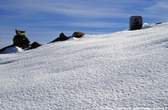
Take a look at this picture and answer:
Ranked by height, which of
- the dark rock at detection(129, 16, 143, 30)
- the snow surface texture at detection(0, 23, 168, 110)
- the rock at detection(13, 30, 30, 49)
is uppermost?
the dark rock at detection(129, 16, 143, 30)

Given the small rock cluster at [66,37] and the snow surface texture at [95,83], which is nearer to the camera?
the snow surface texture at [95,83]

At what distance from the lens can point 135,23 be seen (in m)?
18.8

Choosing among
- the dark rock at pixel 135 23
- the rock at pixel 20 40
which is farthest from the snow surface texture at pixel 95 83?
the rock at pixel 20 40

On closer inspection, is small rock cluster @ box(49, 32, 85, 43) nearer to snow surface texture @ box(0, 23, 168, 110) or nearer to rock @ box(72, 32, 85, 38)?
rock @ box(72, 32, 85, 38)

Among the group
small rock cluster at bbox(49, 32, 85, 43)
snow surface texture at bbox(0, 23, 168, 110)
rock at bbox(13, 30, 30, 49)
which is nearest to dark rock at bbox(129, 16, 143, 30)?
small rock cluster at bbox(49, 32, 85, 43)

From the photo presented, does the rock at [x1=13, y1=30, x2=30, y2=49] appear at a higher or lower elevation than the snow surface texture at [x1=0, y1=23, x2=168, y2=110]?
higher

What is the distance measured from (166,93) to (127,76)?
128cm

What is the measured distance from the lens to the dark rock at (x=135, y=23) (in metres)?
18.6

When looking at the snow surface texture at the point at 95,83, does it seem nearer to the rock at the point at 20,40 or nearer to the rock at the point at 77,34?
the rock at the point at 77,34

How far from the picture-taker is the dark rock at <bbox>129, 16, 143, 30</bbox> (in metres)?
18.6

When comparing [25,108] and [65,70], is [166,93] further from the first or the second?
[65,70]

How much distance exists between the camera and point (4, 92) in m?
6.84

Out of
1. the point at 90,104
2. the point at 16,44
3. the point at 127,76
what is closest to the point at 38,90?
the point at 90,104

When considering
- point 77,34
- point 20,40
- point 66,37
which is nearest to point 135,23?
point 77,34
